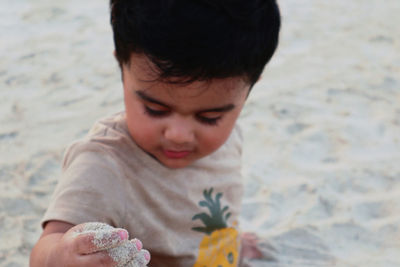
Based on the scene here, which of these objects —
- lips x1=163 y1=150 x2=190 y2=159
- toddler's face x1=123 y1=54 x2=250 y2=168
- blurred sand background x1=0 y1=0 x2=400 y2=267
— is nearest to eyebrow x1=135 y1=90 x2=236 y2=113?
toddler's face x1=123 y1=54 x2=250 y2=168

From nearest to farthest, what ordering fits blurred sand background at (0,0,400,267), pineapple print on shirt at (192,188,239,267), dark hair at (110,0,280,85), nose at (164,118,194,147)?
dark hair at (110,0,280,85), nose at (164,118,194,147), pineapple print on shirt at (192,188,239,267), blurred sand background at (0,0,400,267)

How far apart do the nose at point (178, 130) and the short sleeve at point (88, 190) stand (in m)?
0.20

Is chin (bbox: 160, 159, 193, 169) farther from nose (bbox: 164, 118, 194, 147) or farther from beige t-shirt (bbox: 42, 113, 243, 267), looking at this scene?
nose (bbox: 164, 118, 194, 147)

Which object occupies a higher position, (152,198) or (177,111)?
(177,111)

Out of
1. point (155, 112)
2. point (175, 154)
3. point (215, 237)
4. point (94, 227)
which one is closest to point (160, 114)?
point (155, 112)

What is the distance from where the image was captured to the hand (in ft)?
3.67

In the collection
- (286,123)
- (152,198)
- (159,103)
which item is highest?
(159,103)

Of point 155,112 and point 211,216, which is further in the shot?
point 211,216

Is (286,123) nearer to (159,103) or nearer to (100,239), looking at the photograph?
(159,103)

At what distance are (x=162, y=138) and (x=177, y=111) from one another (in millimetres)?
99

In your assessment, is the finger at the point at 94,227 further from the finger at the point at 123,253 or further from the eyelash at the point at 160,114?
the eyelash at the point at 160,114

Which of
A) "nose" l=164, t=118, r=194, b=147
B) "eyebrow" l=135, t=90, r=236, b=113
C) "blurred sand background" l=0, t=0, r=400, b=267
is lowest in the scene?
"blurred sand background" l=0, t=0, r=400, b=267

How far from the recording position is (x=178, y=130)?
1.42m

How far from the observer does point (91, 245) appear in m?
1.14
